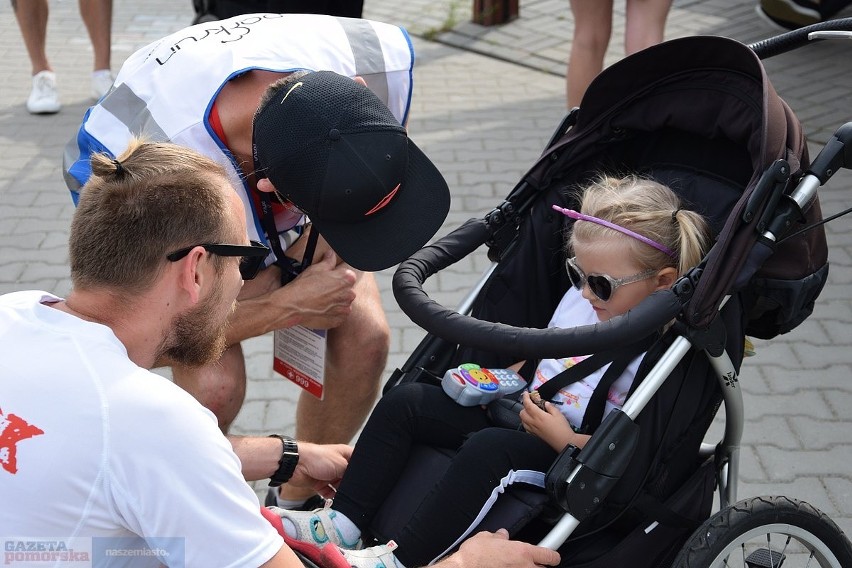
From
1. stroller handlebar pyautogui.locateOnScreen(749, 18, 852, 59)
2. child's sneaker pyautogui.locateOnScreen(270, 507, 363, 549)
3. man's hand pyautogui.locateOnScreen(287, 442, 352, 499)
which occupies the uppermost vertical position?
stroller handlebar pyautogui.locateOnScreen(749, 18, 852, 59)

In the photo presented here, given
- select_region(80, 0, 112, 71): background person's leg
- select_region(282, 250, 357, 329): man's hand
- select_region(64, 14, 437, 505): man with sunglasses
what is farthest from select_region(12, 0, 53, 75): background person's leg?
select_region(282, 250, 357, 329): man's hand

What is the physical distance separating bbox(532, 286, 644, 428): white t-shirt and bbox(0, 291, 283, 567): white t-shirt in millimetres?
954

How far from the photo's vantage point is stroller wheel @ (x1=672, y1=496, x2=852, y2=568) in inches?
81.2

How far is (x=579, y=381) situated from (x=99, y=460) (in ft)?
4.00

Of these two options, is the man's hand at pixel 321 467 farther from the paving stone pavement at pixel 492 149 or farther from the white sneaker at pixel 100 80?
the white sneaker at pixel 100 80

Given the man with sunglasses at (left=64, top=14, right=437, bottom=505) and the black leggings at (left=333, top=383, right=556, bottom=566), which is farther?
the man with sunglasses at (left=64, top=14, right=437, bottom=505)

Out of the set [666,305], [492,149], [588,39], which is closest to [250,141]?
[666,305]

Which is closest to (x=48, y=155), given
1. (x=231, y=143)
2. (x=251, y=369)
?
(x=251, y=369)

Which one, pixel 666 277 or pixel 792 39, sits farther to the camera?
pixel 792 39

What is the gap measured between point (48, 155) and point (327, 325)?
3599mm

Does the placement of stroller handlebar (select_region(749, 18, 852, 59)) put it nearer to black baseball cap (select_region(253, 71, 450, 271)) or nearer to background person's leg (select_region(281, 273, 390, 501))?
black baseball cap (select_region(253, 71, 450, 271))

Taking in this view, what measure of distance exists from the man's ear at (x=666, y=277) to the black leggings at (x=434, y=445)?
0.48m

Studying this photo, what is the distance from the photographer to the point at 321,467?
2.46m

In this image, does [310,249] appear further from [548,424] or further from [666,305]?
[666,305]
